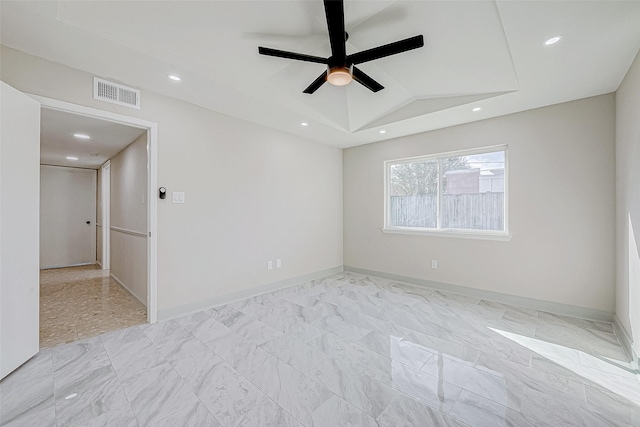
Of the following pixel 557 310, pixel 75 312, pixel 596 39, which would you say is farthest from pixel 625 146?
pixel 75 312

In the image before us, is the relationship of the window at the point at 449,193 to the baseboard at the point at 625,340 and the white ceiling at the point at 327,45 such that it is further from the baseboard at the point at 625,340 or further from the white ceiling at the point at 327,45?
the baseboard at the point at 625,340

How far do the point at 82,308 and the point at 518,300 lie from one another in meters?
5.50

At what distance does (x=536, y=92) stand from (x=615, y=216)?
1.57 meters

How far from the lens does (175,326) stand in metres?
2.88

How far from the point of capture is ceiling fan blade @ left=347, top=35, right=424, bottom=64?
191 cm

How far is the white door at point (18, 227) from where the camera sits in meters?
1.99

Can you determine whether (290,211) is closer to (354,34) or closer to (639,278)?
(354,34)

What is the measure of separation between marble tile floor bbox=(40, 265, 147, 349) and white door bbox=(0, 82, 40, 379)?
0.43 metres

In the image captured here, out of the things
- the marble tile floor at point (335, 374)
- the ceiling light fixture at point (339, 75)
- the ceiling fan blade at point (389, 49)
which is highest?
the ceiling fan blade at point (389, 49)

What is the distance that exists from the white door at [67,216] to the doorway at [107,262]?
20 centimetres

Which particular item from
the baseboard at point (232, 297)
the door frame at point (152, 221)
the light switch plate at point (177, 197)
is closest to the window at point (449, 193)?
the baseboard at point (232, 297)

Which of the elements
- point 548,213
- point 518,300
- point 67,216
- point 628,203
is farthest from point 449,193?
point 67,216

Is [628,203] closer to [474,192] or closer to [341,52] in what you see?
[474,192]

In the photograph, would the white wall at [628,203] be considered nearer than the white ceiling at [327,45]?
No
